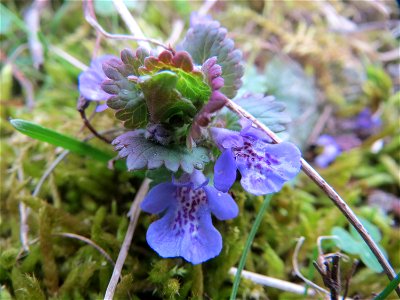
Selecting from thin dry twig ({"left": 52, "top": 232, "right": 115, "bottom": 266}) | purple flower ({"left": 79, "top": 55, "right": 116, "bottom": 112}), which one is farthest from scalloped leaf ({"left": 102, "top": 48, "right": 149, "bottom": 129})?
thin dry twig ({"left": 52, "top": 232, "right": 115, "bottom": 266})

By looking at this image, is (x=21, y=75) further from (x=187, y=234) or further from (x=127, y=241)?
(x=187, y=234)

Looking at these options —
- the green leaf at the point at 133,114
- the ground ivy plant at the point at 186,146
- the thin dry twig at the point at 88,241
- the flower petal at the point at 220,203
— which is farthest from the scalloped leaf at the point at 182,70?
the thin dry twig at the point at 88,241

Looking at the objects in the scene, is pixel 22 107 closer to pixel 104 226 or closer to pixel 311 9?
pixel 104 226

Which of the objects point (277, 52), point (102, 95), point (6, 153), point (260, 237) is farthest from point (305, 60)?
point (6, 153)

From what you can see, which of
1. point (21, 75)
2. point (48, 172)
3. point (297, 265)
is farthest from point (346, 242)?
point (21, 75)

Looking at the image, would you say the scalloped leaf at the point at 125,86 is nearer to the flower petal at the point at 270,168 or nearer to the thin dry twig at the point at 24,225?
the flower petal at the point at 270,168
